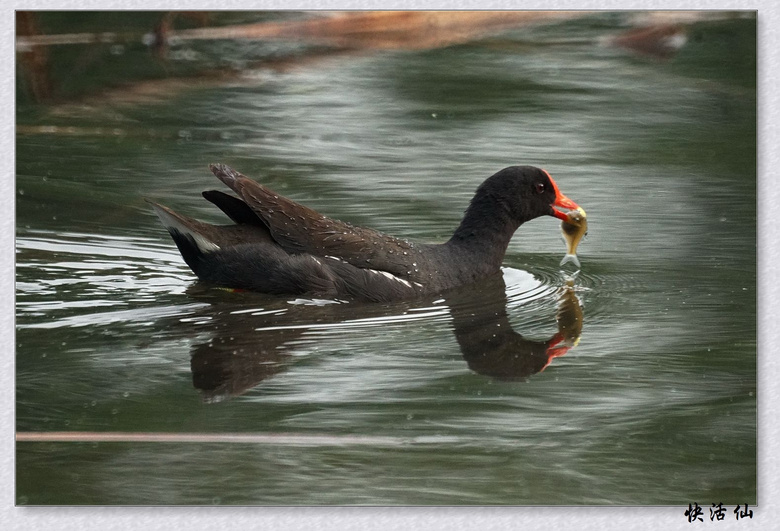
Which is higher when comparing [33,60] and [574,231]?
[33,60]

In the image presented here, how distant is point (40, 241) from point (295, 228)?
1.37m

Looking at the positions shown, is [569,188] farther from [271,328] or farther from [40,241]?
[40,241]

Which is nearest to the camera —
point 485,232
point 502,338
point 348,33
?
point 502,338

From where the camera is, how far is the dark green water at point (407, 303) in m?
5.13

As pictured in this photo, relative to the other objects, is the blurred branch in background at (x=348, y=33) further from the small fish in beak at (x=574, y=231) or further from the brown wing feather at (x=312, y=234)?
the small fish in beak at (x=574, y=231)

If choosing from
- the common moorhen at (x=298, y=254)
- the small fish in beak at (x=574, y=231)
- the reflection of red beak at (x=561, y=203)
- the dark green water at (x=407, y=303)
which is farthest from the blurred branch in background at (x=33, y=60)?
the small fish in beak at (x=574, y=231)

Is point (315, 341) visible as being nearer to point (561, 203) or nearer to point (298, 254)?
point (298, 254)

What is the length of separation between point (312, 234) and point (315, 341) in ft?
2.78

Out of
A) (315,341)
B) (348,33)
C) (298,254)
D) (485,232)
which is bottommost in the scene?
(315,341)

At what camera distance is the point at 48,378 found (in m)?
5.66

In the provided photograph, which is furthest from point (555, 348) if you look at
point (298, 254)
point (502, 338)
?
point (298, 254)

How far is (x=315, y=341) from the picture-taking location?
612 centimetres

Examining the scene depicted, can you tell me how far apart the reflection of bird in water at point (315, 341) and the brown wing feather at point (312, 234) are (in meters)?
0.28

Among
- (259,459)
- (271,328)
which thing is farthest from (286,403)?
(271,328)
